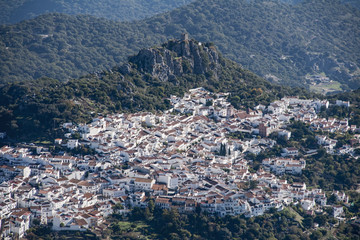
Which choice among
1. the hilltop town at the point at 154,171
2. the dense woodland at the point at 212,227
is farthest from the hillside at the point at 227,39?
the dense woodland at the point at 212,227

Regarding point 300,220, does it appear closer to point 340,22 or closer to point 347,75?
point 347,75

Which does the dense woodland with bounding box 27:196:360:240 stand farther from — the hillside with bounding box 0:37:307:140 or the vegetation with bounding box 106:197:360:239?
the hillside with bounding box 0:37:307:140

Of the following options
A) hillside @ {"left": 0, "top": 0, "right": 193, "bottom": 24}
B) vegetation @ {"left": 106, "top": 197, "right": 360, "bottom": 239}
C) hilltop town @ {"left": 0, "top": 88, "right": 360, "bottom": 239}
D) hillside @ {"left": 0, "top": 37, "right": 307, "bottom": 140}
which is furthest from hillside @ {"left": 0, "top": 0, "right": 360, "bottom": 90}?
vegetation @ {"left": 106, "top": 197, "right": 360, "bottom": 239}

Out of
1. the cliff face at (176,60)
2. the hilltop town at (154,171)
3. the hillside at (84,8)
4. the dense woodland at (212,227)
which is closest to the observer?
the dense woodland at (212,227)

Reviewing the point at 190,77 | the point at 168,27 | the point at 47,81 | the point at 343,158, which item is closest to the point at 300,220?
the point at 343,158

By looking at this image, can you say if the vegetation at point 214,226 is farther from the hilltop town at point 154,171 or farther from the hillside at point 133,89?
the hillside at point 133,89
